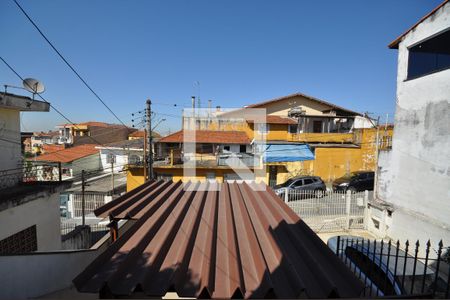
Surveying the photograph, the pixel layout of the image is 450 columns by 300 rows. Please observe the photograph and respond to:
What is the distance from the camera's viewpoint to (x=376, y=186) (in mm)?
11227

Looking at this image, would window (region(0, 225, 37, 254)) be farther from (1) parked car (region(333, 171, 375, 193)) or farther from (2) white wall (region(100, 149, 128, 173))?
(2) white wall (region(100, 149, 128, 173))

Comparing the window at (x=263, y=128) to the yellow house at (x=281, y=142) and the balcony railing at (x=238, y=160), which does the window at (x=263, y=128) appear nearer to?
the yellow house at (x=281, y=142)

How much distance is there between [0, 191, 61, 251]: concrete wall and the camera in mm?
6008

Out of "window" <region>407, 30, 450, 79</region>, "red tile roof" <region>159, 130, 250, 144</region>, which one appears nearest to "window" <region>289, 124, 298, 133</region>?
"red tile roof" <region>159, 130, 250, 144</region>

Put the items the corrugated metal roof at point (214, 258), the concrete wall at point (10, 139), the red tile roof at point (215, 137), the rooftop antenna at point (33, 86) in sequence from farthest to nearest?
the red tile roof at point (215, 137), the rooftop antenna at point (33, 86), the concrete wall at point (10, 139), the corrugated metal roof at point (214, 258)

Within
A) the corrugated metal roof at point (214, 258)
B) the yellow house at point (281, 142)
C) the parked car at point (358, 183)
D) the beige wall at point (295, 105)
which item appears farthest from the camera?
the beige wall at point (295, 105)

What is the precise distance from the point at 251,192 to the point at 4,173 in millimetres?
7810

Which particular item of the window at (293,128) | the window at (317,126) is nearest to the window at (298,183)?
the window at (293,128)

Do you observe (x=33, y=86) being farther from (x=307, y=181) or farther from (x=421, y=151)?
(x=307, y=181)

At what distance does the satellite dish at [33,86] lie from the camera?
25.3 ft

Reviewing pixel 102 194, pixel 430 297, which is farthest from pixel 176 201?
pixel 102 194

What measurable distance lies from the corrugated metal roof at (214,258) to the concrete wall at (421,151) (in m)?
7.22

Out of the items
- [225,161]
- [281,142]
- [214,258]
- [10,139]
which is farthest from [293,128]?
[214,258]

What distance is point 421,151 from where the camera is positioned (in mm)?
8641
